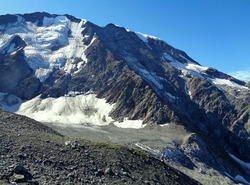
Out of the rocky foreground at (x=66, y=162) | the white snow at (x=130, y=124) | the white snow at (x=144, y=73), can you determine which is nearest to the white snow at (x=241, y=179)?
the white snow at (x=130, y=124)

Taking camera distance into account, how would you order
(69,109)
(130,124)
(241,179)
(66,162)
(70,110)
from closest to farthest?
Result: (66,162)
(241,179)
(130,124)
(70,110)
(69,109)

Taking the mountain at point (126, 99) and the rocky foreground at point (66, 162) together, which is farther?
the mountain at point (126, 99)

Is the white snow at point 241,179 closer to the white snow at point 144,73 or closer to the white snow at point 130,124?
the white snow at point 130,124

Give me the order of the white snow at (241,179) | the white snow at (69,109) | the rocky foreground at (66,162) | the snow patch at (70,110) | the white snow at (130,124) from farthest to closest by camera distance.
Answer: the snow patch at (70,110), the white snow at (69,109), the white snow at (130,124), the white snow at (241,179), the rocky foreground at (66,162)

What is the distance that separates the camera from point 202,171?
2773 inches

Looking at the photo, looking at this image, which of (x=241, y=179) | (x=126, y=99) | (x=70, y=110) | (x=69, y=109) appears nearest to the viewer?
(x=241, y=179)

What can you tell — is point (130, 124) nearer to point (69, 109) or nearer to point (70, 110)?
point (70, 110)

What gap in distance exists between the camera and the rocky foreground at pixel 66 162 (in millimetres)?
20109

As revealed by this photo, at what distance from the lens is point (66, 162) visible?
24.3 m

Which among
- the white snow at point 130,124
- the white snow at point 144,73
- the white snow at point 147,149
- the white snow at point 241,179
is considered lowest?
the white snow at point 241,179

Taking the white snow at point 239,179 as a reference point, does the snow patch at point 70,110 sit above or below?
above

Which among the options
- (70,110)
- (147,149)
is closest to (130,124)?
(70,110)

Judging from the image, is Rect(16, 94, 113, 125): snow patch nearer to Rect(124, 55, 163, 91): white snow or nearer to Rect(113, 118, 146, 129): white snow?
Rect(113, 118, 146, 129): white snow

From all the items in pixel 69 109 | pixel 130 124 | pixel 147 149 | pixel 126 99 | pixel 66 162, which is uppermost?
pixel 126 99
